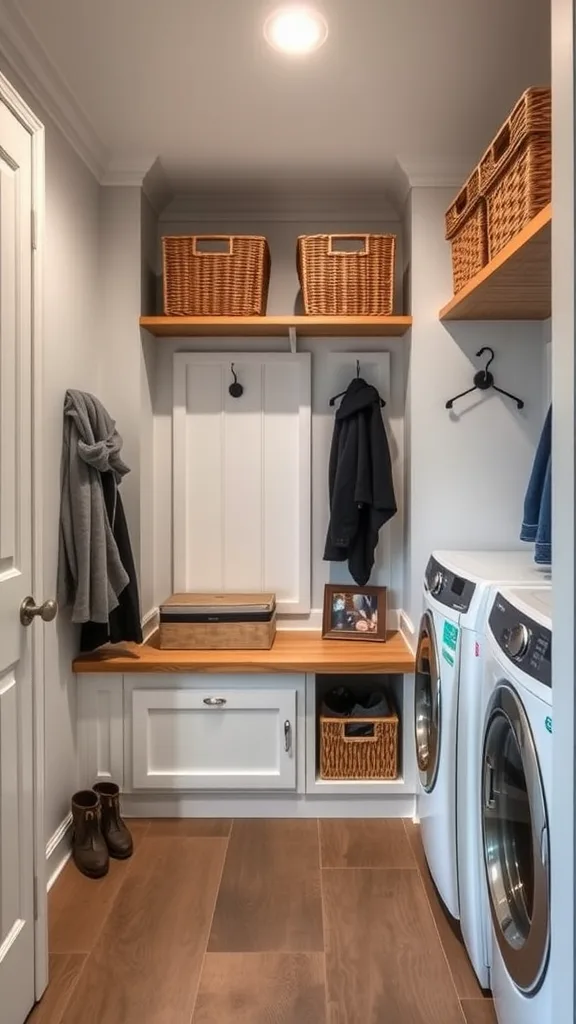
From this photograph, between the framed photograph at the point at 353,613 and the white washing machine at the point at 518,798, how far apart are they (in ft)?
3.83

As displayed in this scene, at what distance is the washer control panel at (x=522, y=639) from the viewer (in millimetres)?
1261

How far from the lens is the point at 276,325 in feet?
8.75

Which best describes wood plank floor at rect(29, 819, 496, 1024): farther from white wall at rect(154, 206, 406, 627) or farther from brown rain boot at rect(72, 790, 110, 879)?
white wall at rect(154, 206, 406, 627)

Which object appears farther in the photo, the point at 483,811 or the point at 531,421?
the point at 531,421

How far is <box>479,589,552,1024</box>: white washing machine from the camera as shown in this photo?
1230mm

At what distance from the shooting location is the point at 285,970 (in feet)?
5.92

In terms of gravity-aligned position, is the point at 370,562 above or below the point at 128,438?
below

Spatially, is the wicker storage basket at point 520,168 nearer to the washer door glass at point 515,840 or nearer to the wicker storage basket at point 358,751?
the washer door glass at point 515,840

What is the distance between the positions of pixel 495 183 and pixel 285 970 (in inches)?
85.0

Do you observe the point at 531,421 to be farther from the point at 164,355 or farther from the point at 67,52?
the point at 67,52

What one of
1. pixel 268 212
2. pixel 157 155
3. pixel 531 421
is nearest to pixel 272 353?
pixel 268 212

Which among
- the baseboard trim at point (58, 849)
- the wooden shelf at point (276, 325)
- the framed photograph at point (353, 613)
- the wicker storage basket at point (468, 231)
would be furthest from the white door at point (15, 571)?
the framed photograph at point (353, 613)

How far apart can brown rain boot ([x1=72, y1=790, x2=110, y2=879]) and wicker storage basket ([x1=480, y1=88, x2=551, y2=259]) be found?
214 cm

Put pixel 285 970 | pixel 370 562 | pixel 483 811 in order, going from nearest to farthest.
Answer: pixel 483 811, pixel 285 970, pixel 370 562
